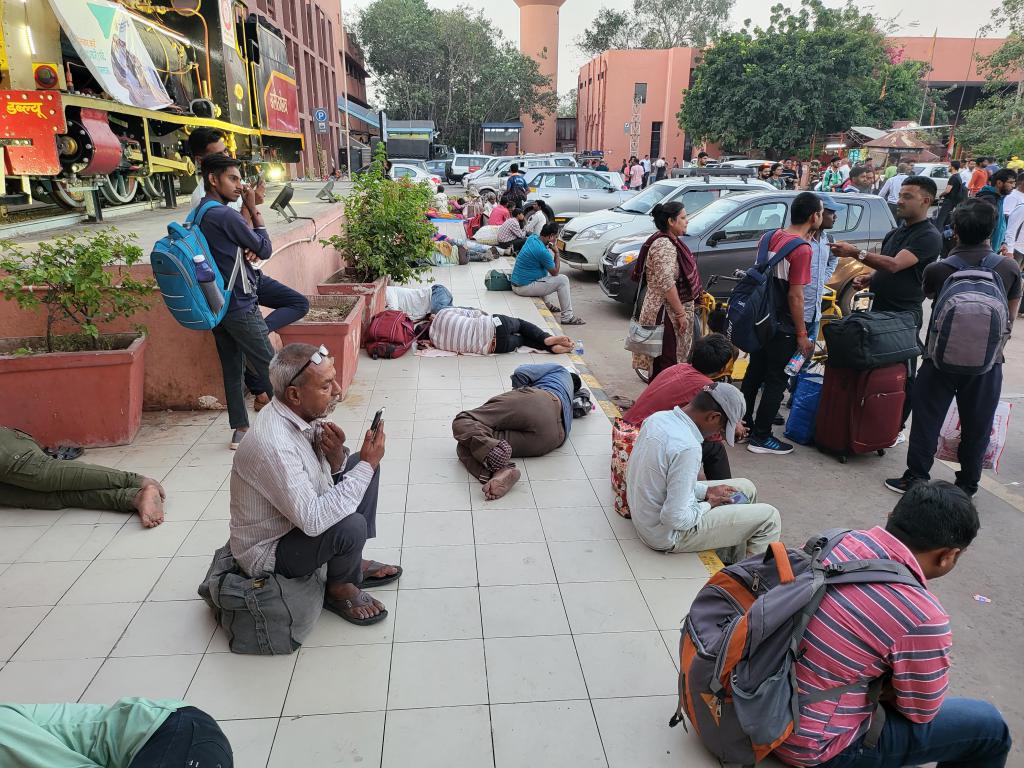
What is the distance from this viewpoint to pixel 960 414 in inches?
166

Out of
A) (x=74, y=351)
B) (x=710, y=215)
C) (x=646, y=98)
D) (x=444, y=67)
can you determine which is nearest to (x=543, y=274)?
(x=710, y=215)

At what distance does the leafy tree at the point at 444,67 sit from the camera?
141 feet

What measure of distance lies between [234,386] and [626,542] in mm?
2703

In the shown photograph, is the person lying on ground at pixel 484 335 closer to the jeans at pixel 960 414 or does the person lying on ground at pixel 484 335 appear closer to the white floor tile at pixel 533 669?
the jeans at pixel 960 414

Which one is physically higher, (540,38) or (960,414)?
(540,38)

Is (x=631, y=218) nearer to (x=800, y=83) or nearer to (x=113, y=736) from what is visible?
(x=113, y=736)

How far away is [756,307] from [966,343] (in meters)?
1.32

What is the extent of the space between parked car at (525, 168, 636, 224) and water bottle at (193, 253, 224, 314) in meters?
12.5

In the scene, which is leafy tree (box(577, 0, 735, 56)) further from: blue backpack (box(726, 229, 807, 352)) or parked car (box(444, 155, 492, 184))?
blue backpack (box(726, 229, 807, 352))

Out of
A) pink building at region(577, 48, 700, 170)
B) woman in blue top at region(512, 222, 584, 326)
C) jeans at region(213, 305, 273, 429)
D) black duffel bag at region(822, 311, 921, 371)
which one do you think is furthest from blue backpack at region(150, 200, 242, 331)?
pink building at region(577, 48, 700, 170)

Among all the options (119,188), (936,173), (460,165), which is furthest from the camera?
(460,165)

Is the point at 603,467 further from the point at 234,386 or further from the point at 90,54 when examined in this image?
the point at 90,54

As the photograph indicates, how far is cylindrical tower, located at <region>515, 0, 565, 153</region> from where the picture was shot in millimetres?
48094

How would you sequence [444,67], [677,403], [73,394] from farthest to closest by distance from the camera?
[444,67], [73,394], [677,403]
